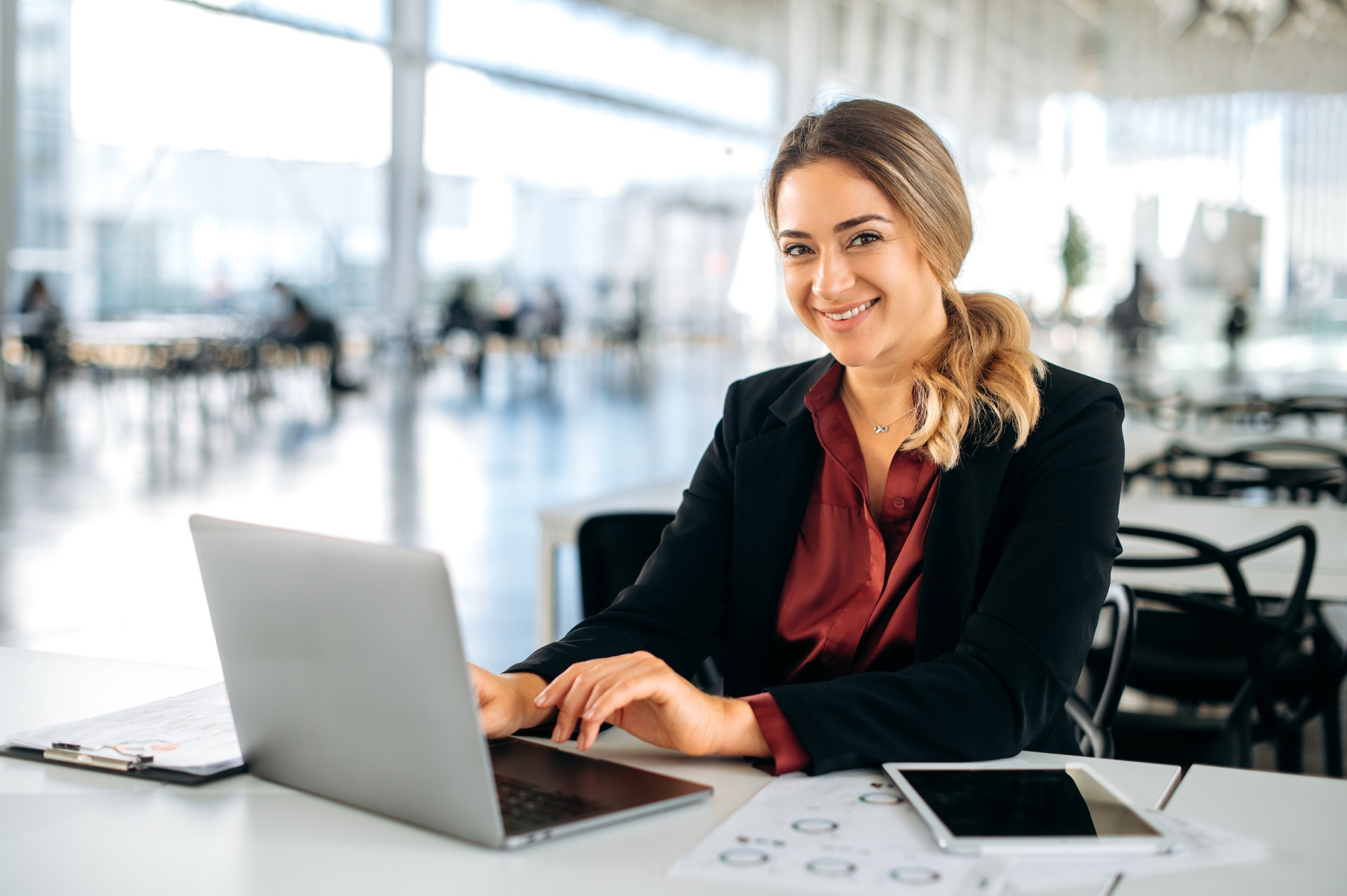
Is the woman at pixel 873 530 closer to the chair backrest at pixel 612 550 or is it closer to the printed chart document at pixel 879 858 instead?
the printed chart document at pixel 879 858

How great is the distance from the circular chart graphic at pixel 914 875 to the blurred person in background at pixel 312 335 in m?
12.6

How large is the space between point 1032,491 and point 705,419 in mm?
10647

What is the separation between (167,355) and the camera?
11.3 m

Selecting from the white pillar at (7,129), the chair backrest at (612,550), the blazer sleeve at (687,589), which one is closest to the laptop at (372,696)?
the blazer sleeve at (687,589)

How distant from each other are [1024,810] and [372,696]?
1.71 ft

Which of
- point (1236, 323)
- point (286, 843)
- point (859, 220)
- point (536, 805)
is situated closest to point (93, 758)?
point (286, 843)

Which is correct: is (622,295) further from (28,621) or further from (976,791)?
(976,791)

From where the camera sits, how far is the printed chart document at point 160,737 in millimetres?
1152

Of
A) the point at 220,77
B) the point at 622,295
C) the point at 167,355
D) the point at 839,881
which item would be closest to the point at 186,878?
the point at 839,881

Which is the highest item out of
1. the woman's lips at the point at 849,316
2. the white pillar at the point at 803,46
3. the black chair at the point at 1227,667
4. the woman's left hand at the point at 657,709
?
the white pillar at the point at 803,46

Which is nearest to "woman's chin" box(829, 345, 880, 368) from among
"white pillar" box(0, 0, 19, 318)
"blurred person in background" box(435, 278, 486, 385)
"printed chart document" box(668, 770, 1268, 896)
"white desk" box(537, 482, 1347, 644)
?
"printed chart document" box(668, 770, 1268, 896)

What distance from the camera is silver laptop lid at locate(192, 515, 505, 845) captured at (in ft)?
2.94

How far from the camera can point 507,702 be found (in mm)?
1257

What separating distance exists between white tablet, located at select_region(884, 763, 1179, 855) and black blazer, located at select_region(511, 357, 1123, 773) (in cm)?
6
